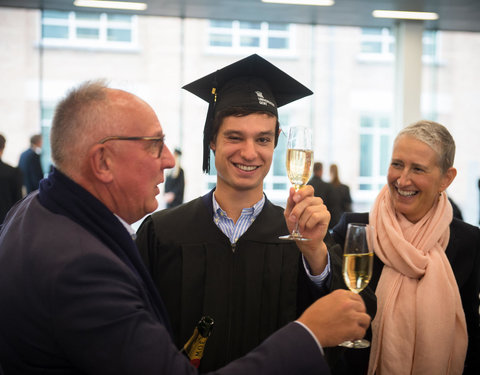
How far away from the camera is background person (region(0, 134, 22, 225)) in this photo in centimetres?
556

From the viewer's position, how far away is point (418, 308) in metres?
2.15

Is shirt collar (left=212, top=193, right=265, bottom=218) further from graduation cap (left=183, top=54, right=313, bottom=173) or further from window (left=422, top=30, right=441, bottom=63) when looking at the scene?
window (left=422, top=30, right=441, bottom=63)

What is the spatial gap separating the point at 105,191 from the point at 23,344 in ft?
1.45

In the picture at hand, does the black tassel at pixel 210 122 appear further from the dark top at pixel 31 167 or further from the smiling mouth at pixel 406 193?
the dark top at pixel 31 167

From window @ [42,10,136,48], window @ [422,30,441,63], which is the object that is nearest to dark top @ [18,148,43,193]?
window @ [42,10,136,48]

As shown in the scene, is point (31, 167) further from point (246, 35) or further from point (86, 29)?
point (246, 35)

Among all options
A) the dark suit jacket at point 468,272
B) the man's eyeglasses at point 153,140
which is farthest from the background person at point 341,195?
the man's eyeglasses at point 153,140

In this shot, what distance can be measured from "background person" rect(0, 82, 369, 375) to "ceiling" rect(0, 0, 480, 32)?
6.67 m

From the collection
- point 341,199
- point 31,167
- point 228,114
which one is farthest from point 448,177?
point 31,167

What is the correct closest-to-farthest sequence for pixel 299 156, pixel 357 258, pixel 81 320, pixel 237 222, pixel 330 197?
1. pixel 81 320
2. pixel 357 258
3. pixel 299 156
4. pixel 237 222
5. pixel 330 197

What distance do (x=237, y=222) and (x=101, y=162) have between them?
0.74 m

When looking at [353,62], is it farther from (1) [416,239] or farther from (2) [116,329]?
(2) [116,329]

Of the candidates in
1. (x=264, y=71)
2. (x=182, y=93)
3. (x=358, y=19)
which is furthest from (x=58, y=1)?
(x=264, y=71)

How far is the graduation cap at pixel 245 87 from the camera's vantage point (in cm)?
203
